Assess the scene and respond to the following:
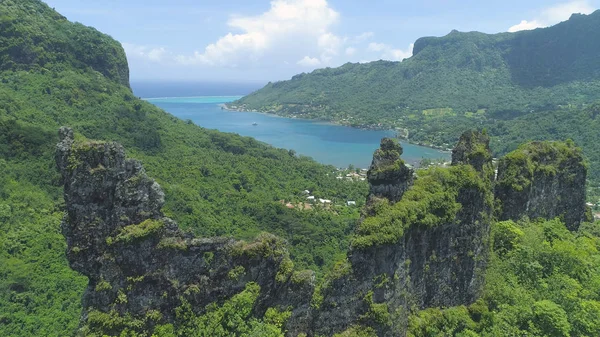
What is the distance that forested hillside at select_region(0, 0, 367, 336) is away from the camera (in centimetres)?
2362

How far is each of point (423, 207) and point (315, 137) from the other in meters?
104

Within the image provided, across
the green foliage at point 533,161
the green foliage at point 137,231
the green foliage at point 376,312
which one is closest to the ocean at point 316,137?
the green foliage at point 533,161

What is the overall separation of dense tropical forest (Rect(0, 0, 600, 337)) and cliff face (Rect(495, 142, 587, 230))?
3.74ft

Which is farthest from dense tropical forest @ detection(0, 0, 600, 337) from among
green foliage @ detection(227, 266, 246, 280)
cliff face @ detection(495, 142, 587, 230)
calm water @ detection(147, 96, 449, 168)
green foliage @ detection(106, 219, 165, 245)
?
calm water @ detection(147, 96, 449, 168)

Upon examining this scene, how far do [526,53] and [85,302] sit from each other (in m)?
185

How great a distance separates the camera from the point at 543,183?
2212 cm

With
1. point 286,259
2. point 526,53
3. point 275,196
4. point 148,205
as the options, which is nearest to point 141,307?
point 148,205

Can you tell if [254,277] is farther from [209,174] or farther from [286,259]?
[209,174]

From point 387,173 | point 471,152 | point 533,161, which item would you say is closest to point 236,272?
point 387,173

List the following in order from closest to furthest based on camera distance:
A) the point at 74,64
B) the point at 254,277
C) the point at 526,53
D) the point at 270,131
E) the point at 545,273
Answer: the point at 254,277, the point at 545,273, the point at 74,64, the point at 270,131, the point at 526,53

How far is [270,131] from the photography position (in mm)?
128125

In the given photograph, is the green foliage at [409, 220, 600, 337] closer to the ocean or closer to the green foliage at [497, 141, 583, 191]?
the green foliage at [497, 141, 583, 191]

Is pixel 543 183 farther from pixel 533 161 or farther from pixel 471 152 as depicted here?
pixel 471 152

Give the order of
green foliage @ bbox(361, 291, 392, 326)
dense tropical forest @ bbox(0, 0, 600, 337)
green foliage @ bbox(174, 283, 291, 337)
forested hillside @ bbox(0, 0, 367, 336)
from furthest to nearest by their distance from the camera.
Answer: forested hillside @ bbox(0, 0, 367, 336)
dense tropical forest @ bbox(0, 0, 600, 337)
green foliage @ bbox(361, 291, 392, 326)
green foliage @ bbox(174, 283, 291, 337)
